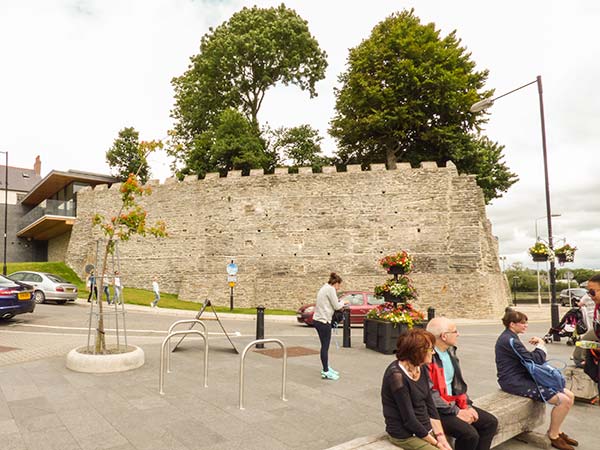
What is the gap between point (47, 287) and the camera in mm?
19594

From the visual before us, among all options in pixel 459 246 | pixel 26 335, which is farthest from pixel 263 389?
pixel 459 246

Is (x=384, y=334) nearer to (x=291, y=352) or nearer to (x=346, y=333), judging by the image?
(x=346, y=333)

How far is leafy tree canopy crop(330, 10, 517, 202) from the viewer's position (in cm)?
2488

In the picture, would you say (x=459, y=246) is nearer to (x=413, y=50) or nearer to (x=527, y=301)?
(x=413, y=50)

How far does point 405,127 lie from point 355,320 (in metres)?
14.0

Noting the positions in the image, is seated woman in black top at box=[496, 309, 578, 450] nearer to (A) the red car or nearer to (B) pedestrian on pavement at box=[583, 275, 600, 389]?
(B) pedestrian on pavement at box=[583, 275, 600, 389]

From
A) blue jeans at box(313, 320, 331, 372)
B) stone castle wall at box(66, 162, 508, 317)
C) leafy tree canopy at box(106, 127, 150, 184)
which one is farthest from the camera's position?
leafy tree canopy at box(106, 127, 150, 184)

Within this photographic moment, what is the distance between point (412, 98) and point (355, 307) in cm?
1511

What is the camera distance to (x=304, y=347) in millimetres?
10922

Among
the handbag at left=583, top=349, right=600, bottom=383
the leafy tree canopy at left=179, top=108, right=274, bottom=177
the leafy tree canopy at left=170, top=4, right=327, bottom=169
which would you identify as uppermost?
the leafy tree canopy at left=170, top=4, right=327, bottom=169

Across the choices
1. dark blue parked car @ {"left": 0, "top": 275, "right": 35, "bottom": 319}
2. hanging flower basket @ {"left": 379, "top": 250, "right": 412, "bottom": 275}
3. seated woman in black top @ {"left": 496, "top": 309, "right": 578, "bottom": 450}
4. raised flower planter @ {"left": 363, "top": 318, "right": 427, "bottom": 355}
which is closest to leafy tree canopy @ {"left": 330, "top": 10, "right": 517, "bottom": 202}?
hanging flower basket @ {"left": 379, "top": 250, "right": 412, "bottom": 275}

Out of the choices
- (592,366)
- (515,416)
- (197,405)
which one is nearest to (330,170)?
(592,366)

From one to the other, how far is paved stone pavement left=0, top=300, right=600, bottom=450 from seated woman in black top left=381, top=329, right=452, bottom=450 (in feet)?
4.02

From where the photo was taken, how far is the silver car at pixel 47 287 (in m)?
19.5
